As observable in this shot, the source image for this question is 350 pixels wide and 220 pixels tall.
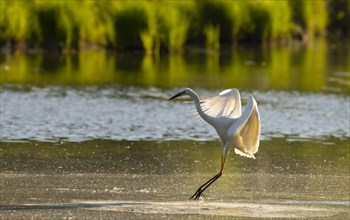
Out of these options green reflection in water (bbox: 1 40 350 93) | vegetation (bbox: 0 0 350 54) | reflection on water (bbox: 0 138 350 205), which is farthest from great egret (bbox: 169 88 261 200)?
vegetation (bbox: 0 0 350 54)

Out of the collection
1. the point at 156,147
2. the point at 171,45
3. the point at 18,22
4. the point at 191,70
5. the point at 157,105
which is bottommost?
the point at 171,45

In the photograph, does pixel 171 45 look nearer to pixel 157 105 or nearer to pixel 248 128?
pixel 157 105

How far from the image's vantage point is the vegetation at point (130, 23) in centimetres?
3675

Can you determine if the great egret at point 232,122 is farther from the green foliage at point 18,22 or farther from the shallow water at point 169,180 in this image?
the green foliage at point 18,22

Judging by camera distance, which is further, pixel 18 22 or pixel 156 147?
pixel 18 22

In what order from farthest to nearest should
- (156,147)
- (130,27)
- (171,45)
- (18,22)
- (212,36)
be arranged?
1. (212,36)
2. (171,45)
3. (130,27)
4. (18,22)
5. (156,147)

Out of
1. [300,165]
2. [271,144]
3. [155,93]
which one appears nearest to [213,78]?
[155,93]

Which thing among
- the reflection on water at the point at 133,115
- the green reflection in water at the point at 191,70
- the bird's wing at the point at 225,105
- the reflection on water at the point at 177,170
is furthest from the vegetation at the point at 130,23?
the bird's wing at the point at 225,105

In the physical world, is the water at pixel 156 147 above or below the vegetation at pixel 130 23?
above

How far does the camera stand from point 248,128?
10.9 m

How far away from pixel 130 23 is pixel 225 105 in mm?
26104

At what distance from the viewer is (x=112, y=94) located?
22.2m

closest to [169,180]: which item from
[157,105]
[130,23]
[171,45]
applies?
[157,105]

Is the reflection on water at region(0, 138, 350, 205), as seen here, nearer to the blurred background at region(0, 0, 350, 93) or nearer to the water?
the water
